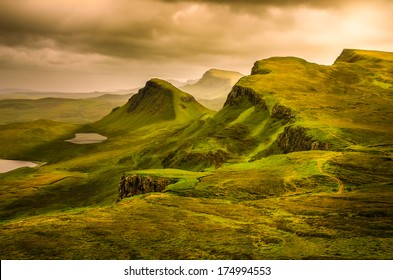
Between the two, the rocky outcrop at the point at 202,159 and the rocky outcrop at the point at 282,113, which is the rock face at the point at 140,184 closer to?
the rocky outcrop at the point at 202,159

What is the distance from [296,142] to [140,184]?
76652 mm

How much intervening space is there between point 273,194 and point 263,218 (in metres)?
21.1

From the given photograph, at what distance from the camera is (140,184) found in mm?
110438

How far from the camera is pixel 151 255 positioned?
50719 millimetres

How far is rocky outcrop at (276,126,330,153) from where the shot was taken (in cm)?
13938

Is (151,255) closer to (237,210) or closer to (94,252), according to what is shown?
(94,252)

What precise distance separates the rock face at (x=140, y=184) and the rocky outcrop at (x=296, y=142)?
6706 centimetres

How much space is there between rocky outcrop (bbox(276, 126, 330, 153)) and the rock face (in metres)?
67.1

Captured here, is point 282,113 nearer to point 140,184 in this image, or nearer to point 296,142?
point 296,142

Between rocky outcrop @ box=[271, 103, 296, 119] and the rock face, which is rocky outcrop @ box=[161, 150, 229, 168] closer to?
rocky outcrop @ box=[271, 103, 296, 119]

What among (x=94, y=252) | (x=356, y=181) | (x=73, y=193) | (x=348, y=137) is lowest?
(x=73, y=193)

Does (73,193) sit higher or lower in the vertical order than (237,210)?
lower
